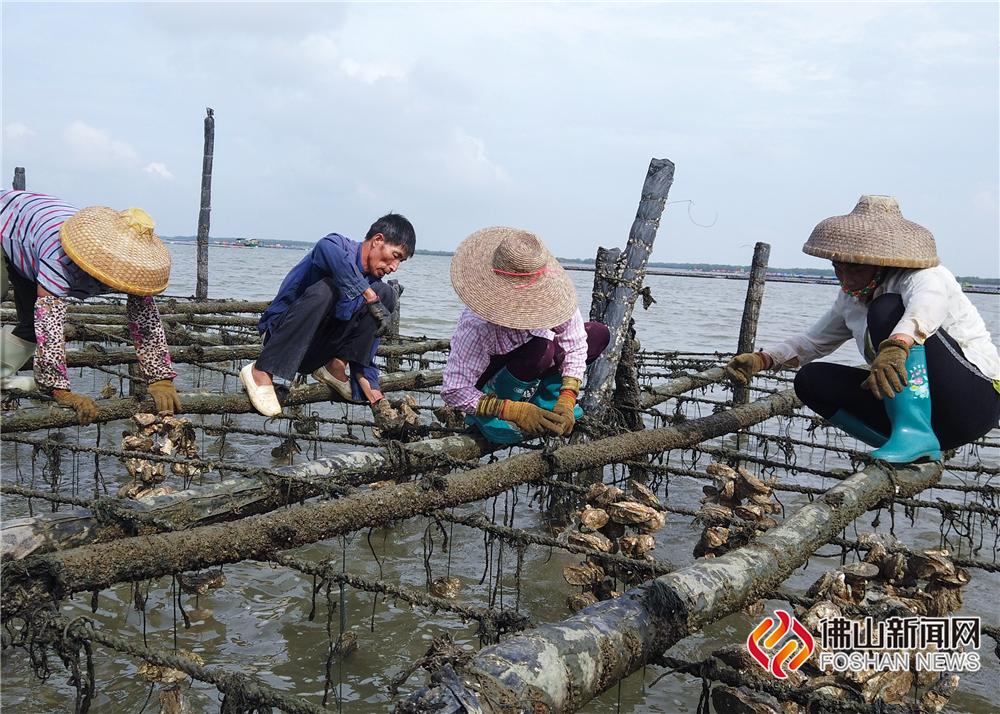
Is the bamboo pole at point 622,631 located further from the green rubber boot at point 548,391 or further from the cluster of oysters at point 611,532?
the green rubber boot at point 548,391

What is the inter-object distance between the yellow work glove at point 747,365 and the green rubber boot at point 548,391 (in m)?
0.93

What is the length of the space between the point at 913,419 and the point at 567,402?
4.99 feet

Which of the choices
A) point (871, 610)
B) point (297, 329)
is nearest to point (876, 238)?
point (871, 610)

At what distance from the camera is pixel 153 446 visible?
3996mm

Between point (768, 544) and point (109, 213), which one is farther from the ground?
point (109, 213)

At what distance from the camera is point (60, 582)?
2.08 meters

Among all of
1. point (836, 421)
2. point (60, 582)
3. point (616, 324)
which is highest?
point (616, 324)

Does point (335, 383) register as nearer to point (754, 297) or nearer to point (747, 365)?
point (747, 365)

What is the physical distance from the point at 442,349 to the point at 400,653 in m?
4.31

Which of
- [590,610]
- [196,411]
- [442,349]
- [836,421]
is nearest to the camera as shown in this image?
[590,610]

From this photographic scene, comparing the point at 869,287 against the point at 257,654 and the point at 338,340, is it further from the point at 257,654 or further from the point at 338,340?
the point at 257,654

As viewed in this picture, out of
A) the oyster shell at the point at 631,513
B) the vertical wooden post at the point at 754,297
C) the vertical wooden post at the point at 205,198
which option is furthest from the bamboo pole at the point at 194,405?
the vertical wooden post at the point at 205,198

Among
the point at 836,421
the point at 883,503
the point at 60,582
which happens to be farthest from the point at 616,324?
the point at 60,582

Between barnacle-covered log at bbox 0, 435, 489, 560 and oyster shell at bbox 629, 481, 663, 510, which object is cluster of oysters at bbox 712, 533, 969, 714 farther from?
barnacle-covered log at bbox 0, 435, 489, 560
